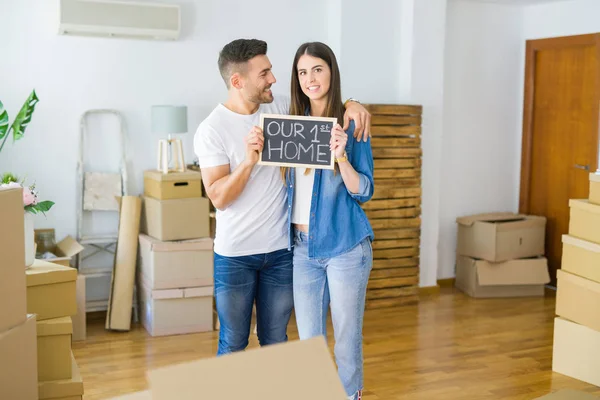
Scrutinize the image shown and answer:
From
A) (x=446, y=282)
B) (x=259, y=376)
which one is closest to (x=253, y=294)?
(x=259, y=376)

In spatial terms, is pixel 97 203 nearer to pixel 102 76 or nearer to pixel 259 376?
pixel 102 76

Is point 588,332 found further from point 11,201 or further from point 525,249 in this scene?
point 11,201

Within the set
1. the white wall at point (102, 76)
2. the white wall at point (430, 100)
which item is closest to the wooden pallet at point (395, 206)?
the white wall at point (430, 100)

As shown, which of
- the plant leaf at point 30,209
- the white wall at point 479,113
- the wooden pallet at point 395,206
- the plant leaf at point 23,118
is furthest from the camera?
the white wall at point 479,113

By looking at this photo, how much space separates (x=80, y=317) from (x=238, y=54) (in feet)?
8.79

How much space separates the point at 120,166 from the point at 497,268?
292 centimetres

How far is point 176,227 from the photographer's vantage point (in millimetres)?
4832

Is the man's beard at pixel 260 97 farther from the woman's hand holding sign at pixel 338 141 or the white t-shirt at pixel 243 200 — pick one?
the woman's hand holding sign at pixel 338 141

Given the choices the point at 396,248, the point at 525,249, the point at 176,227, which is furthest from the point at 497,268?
the point at 176,227

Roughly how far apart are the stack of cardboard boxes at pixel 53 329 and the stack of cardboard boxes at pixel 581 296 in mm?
2542

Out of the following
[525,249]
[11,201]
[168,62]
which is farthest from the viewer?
[525,249]

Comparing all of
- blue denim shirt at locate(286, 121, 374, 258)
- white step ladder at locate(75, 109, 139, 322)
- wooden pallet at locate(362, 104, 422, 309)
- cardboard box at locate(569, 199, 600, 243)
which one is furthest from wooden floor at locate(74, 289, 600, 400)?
blue denim shirt at locate(286, 121, 374, 258)

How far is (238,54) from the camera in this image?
102 inches

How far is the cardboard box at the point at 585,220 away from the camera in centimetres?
387
